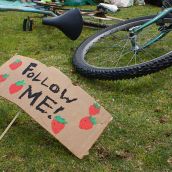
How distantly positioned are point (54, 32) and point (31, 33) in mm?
333

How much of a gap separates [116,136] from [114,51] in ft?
6.58

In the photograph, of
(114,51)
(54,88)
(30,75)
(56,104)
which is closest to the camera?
(56,104)

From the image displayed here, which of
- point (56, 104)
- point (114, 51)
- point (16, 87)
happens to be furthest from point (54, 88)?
point (114, 51)

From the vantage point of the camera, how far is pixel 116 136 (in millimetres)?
3576

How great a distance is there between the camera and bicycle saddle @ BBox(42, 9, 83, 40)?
16.2 feet

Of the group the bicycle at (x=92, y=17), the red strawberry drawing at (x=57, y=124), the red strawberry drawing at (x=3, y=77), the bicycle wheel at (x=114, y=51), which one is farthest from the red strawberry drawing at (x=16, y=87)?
the bicycle at (x=92, y=17)

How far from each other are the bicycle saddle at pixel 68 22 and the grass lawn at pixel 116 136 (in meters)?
0.38

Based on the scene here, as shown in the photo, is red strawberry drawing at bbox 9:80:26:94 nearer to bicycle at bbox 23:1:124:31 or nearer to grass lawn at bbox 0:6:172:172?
grass lawn at bbox 0:6:172:172

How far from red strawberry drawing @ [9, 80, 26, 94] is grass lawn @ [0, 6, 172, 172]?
1.01ft

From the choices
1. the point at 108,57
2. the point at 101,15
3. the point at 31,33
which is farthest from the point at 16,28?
the point at 108,57

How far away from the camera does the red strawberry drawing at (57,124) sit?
3.32 m

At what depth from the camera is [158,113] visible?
396 centimetres

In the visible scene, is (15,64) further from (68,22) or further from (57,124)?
(68,22)

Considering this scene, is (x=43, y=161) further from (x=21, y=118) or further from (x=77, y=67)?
(x=77, y=67)
